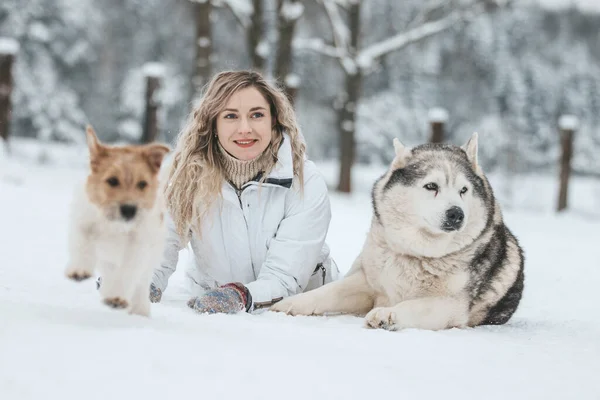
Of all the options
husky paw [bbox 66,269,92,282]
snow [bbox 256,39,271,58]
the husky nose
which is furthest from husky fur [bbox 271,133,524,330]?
snow [bbox 256,39,271,58]

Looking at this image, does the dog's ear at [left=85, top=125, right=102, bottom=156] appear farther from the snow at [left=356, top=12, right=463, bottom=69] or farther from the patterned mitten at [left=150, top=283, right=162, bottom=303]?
the snow at [left=356, top=12, right=463, bottom=69]

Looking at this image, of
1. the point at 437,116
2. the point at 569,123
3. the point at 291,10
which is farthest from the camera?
the point at 569,123

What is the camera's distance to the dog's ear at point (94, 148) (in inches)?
71.4

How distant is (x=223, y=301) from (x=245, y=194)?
803mm

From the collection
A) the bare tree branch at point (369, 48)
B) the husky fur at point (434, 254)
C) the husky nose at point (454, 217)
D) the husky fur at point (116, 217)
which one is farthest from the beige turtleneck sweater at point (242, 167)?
the bare tree branch at point (369, 48)

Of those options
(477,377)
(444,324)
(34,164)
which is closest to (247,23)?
(34,164)

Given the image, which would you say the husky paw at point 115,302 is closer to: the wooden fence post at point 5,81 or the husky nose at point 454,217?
the husky nose at point 454,217

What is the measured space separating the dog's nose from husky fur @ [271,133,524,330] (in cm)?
168

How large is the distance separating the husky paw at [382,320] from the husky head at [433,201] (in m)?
0.46

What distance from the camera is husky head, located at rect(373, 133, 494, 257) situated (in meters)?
3.18

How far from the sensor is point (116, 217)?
177 cm

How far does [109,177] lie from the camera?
70.3 inches

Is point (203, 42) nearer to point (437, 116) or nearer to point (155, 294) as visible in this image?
point (437, 116)

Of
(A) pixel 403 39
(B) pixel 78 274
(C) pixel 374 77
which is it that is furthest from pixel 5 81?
(C) pixel 374 77
